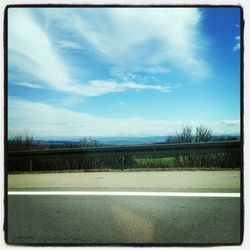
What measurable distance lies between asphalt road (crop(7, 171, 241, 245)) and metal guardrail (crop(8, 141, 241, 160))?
1169 millimetres

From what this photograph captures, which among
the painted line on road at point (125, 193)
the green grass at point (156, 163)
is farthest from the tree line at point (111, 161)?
the painted line on road at point (125, 193)

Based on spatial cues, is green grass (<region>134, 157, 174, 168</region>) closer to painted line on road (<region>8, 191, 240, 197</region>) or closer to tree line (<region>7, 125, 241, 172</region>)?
tree line (<region>7, 125, 241, 172</region>)

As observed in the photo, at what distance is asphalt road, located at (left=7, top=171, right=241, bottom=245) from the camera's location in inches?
213

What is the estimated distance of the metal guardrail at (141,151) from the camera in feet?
34.7

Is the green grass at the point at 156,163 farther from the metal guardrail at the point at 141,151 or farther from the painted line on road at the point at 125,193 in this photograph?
the painted line on road at the point at 125,193

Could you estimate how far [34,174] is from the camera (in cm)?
1099

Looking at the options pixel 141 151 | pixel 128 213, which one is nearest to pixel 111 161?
pixel 141 151

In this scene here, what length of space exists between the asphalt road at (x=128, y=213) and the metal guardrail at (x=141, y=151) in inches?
46.0

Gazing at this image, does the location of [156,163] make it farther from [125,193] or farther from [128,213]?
[128,213]

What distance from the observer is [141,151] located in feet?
35.8

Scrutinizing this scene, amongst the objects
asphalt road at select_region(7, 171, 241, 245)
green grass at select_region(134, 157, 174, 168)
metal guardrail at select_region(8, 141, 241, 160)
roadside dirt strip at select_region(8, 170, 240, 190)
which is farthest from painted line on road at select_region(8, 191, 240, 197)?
green grass at select_region(134, 157, 174, 168)

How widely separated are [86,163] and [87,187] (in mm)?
3125

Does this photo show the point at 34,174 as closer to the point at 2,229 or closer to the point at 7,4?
the point at 2,229

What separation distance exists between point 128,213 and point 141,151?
4478 millimetres
